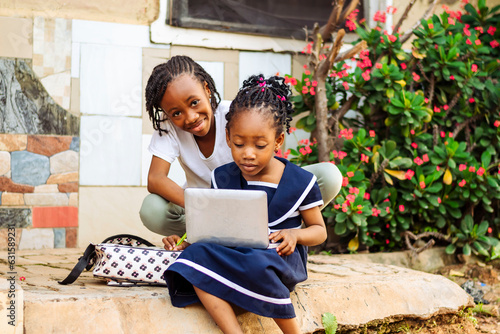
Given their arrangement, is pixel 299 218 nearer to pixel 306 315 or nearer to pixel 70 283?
pixel 306 315

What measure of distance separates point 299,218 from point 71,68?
7.73 ft

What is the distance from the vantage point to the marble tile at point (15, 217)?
3631 mm

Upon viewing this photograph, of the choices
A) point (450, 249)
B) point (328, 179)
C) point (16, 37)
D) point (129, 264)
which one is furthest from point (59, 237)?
point (450, 249)

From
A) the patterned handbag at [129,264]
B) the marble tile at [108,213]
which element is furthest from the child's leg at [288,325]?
the marble tile at [108,213]

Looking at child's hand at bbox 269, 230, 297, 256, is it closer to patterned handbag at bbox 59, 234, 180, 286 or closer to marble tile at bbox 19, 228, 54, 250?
patterned handbag at bbox 59, 234, 180, 286

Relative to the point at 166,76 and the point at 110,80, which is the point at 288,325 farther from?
the point at 110,80

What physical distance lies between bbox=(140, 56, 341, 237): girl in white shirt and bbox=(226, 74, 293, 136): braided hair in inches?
10.0

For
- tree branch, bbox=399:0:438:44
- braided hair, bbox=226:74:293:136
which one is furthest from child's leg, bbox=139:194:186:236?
tree branch, bbox=399:0:438:44

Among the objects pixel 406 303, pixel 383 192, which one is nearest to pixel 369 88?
pixel 383 192

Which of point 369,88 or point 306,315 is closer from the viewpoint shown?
point 306,315

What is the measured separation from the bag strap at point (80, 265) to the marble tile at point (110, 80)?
1788 mm

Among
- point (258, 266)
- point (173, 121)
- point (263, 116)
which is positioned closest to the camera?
point (258, 266)

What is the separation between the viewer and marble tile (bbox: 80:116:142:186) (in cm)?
381

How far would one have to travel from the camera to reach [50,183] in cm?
374
